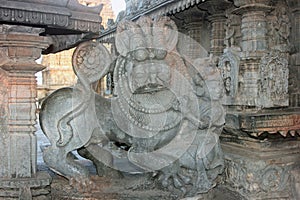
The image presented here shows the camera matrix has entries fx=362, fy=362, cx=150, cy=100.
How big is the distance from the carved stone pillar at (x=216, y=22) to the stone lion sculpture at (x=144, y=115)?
337cm

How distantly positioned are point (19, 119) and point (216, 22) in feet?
15.8

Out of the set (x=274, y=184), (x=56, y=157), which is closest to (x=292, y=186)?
(x=274, y=184)

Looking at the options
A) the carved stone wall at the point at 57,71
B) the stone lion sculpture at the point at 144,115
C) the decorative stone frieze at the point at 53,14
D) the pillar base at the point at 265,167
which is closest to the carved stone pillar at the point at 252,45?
the pillar base at the point at 265,167

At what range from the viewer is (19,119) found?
3.09 metres

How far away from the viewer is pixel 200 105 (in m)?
3.61

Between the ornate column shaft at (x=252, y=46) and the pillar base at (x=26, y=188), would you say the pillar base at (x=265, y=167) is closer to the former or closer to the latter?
the ornate column shaft at (x=252, y=46)

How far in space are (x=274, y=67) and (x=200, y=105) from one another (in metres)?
2.10

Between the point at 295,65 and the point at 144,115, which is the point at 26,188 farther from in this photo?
the point at 295,65

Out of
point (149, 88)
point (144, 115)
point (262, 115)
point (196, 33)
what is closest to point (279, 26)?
point (262, 115)

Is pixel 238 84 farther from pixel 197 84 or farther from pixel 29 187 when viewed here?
pixel 29 187

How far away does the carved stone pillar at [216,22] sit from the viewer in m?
6.58

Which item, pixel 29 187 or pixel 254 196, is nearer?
pixel 29 187

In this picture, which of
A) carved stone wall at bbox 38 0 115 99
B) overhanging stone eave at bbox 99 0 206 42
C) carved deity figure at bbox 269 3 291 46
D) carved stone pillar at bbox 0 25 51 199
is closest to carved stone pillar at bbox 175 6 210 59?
overhanging stone eave at bbox 99 0 206 42

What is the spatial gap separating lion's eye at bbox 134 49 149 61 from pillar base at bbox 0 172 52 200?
134cm
